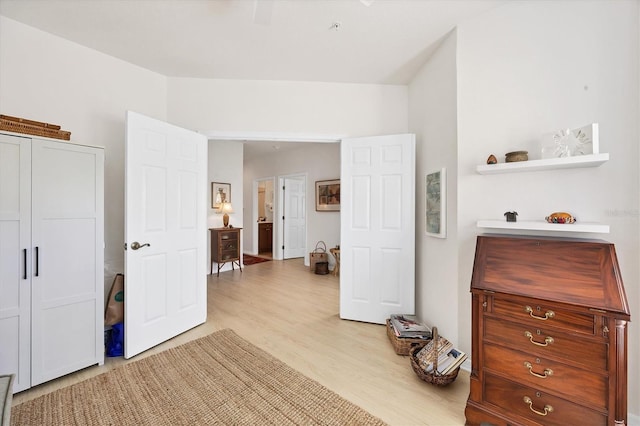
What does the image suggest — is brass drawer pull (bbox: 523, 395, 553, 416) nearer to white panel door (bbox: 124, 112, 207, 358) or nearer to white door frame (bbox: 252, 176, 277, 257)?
white panel door (bbox: 124, 112, 207, 358)

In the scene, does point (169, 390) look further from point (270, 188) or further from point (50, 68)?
point (270, 188)

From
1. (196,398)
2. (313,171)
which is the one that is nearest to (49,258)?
(196,398)

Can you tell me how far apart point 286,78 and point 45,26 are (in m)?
2.02

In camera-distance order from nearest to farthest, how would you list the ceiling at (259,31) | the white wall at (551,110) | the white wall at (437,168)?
the white wall at (551,110) < the ceiling at (259,31) < the white wall at (437,168)

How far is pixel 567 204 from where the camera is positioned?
1.73 meters

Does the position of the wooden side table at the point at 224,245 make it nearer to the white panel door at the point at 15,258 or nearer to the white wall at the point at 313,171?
the white wall at the point at 313,171

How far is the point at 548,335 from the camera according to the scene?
1389 mm

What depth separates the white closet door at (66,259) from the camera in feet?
6.17

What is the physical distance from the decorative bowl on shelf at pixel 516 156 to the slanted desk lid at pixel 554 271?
0.54 meters

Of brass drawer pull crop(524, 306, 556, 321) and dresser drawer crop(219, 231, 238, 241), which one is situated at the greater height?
dresser drawer crop(219, 231, 238, 241)

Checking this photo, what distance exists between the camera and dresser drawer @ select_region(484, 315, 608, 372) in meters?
1.28

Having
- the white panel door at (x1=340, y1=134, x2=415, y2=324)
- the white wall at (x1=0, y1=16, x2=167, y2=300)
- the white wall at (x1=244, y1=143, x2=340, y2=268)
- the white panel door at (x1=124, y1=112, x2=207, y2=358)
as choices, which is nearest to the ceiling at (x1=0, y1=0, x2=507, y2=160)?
the white wall at (x1=0, y1=16, x2=167, y2=300)

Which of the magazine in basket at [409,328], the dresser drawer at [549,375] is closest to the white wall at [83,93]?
the magazine in basket at [409,328]

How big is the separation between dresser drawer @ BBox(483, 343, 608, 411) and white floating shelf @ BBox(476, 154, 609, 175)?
3.54ft
